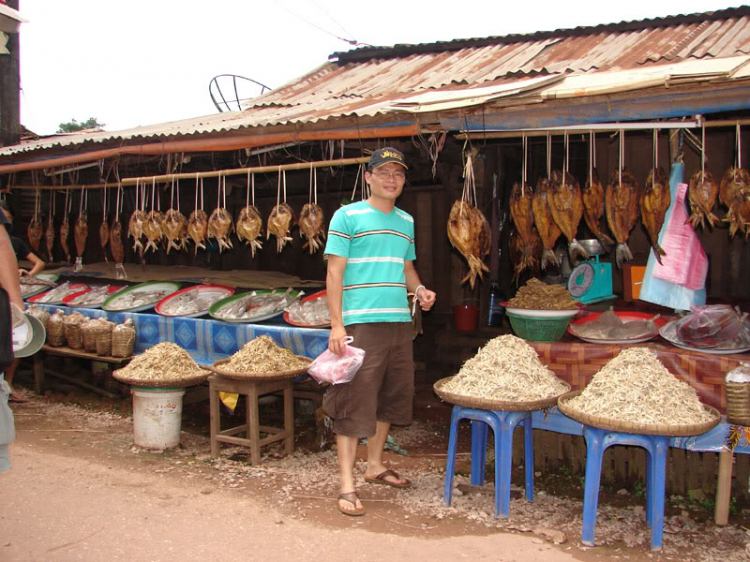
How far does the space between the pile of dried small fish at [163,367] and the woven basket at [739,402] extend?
12.5ft

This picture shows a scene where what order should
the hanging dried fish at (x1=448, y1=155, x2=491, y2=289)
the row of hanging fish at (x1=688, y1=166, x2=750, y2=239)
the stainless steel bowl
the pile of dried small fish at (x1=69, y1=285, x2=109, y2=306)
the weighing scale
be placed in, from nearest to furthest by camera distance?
the row of hanging fish at (x1=688, y1=166, x2=750, y2=239)
the hanging dried fish at (x1=448, y1=155, x2=491, y2=289)
the weighing scale
the stainless steel bowl
the pile of dried small fish at (x1=69, y1=285, x2=109, y2=306)

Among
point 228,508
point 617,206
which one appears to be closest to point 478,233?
point 617,206

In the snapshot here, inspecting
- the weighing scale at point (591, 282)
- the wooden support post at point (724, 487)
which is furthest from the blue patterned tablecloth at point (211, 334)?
the wooden support post at point (724, 487)

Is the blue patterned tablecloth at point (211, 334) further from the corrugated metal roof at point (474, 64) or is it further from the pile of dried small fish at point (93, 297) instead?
the corrugated metal roof at point (474, 64)

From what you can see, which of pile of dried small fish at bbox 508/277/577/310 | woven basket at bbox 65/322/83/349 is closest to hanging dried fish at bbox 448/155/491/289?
pile of dried small fish at bbox 508/277/577/310

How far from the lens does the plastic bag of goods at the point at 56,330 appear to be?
22.7ft

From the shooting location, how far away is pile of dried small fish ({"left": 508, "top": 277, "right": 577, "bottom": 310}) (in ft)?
14.0

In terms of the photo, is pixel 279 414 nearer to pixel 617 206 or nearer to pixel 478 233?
pixel 478 233

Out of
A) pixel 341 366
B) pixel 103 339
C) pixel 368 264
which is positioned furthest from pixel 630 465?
pixel 103 339

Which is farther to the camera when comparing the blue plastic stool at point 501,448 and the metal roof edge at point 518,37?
the metal roof edge at point 518,37

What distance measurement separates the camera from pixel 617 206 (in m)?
4.23

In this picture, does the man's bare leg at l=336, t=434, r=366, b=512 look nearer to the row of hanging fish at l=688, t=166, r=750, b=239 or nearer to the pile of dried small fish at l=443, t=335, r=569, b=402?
the pile of dried small fish at l=443, t=335, r=569, b=402

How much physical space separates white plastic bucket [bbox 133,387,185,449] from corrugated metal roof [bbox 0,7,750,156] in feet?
7.67

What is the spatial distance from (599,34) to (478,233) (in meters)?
4.18
